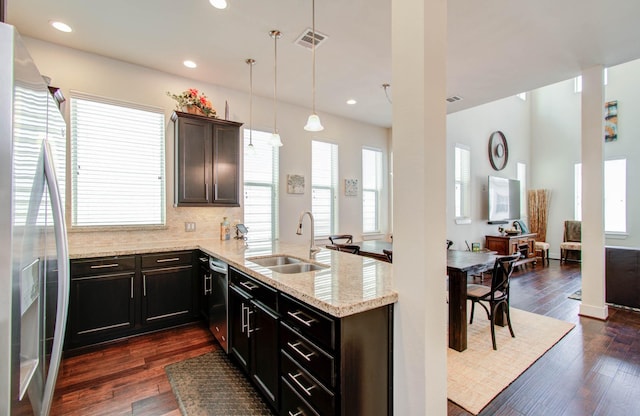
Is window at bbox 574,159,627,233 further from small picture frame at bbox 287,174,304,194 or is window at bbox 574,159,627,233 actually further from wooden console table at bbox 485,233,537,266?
small picture frame at bbox 287,174,304,194

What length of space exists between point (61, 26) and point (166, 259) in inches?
97.4

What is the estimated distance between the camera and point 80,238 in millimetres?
3137

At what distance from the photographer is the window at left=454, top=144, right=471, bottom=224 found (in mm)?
6273

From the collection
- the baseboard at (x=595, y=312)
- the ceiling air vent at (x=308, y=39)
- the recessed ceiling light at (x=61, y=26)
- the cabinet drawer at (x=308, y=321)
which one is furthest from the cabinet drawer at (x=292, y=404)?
the baseboard at (x=595, y=312)

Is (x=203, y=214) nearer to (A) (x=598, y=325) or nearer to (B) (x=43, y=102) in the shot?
(B) (x=43, y=102)

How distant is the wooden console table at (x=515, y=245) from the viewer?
6.32 metres

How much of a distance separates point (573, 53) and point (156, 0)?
14.1 ft

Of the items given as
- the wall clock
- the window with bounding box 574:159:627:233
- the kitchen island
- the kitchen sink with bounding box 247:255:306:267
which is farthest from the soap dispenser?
the window with bounding box 574:159:627:233

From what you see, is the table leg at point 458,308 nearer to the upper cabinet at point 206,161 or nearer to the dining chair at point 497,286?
the dining chair at point 497,286

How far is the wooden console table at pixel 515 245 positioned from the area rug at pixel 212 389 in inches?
247

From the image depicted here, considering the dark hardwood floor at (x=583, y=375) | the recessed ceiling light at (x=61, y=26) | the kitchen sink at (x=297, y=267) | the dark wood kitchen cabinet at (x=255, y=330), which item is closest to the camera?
the dark wood kitchen cabinet at (x=255, y=330)

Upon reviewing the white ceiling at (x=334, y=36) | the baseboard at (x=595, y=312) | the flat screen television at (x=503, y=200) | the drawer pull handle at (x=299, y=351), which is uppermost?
the white ceiling at (x=334, y=36)

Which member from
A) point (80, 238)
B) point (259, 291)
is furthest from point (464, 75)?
point (80, 238)

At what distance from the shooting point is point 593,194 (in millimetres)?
3506
